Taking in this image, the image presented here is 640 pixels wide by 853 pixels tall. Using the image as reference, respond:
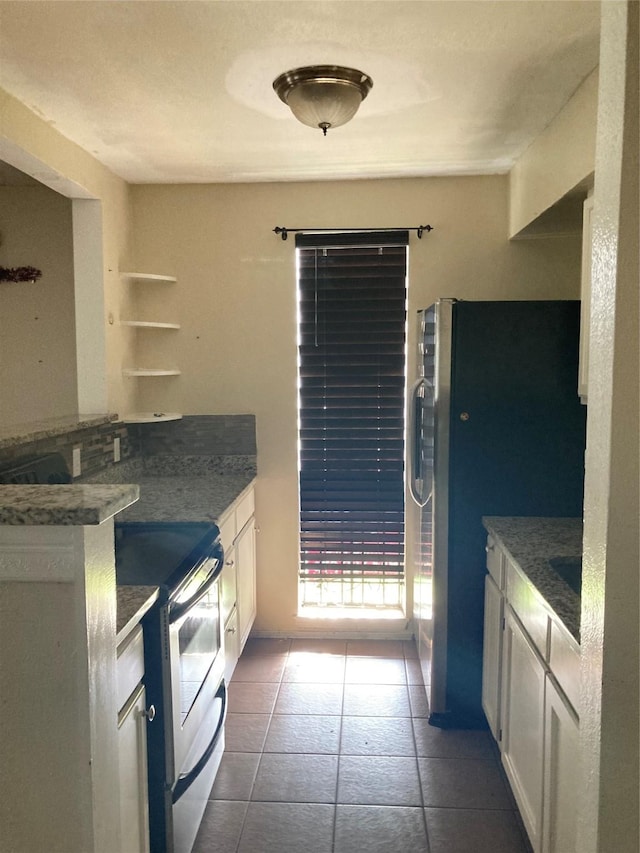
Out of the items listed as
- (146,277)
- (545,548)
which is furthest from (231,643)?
(146,277)

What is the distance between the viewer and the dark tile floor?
2135mm

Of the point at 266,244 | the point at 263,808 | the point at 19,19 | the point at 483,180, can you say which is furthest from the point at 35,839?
the point at 483,180

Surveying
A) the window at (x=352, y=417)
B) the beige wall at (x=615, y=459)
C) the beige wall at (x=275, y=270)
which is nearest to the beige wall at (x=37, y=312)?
the beige wall at (x=275, y=270)

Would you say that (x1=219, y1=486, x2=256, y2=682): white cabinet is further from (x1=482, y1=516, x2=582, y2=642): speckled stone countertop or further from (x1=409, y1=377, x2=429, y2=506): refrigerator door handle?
(x1=482, y1=516, x2=582, y2=642): speckled stone countertop

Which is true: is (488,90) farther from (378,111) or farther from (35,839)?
(35,839)

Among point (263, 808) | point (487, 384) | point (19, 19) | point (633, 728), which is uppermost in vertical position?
point (19, 19)

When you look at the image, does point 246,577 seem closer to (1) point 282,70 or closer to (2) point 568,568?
(2) point 568,568

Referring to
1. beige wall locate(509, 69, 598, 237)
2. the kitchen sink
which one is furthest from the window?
the kitchen sink

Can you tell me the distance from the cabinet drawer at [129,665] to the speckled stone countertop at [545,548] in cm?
105

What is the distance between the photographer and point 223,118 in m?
2.47

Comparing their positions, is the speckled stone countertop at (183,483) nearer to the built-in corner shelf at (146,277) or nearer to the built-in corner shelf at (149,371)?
the built-in corner shelf at (149,371)

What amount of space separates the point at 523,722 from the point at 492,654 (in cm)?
46

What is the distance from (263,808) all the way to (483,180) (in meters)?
2.97

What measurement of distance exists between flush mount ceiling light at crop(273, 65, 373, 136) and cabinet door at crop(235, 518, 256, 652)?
185cm
